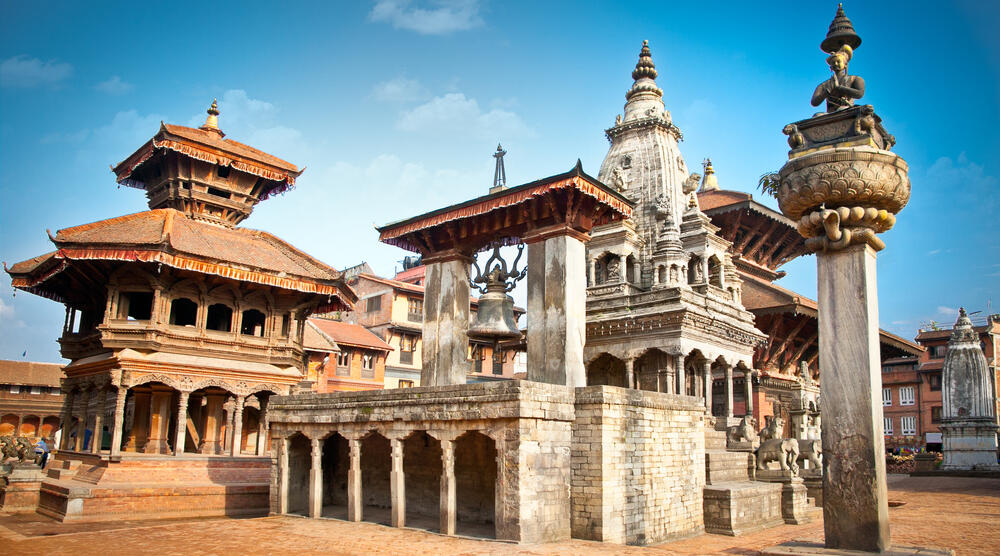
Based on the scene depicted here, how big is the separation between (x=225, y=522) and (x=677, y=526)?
9969mm

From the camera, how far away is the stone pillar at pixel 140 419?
2464cm

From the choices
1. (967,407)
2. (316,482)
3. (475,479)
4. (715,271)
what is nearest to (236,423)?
(316,482)

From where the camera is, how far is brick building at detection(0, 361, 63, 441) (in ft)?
162

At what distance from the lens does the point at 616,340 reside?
25.3 metres

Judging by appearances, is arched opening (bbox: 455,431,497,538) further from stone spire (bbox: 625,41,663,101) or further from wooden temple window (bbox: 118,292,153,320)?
stone spire (bbox: 625,41,663,101)

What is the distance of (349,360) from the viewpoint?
42.2 metres

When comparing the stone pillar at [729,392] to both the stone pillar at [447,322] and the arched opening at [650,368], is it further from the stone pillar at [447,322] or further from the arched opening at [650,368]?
the stone pillar at [447,322]

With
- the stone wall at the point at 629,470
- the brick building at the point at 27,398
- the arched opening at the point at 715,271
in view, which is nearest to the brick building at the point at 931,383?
the arched opening at the point at 715,271

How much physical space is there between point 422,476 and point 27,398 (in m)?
43.9

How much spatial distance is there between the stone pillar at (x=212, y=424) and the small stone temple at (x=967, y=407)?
94.4ft

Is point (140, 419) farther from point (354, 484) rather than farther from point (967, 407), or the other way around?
point (967, 407)

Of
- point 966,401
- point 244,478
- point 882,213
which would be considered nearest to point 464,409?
point 882,213

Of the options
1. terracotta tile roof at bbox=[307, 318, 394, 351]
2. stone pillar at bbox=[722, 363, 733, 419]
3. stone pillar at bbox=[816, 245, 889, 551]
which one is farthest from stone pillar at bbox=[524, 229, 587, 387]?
terracotta tile roof at bbox=[307, 318, 394, 351]

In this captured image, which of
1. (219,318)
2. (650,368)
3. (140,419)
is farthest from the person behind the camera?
(219,318)
